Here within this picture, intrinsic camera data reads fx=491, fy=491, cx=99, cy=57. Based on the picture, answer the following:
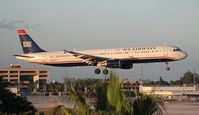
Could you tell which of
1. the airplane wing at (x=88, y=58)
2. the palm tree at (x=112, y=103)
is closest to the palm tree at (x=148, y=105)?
the palm tree at (x=112, y=103)

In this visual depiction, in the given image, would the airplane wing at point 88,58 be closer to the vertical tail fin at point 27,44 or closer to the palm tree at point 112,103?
the vertical tail fin at point 27,44

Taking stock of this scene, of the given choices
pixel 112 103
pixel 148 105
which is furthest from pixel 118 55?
pixel 112 103

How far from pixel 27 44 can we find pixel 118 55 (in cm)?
2193

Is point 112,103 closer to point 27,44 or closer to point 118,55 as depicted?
point 118,55

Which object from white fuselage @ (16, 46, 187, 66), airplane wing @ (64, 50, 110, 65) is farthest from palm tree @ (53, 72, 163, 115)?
airplane wing @ (64, 50, 110, 65)

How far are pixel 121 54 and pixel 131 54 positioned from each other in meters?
2.23

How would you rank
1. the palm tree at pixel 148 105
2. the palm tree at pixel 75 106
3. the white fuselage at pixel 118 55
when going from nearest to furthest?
the palm tree at pixel 75 106, the palm tree at pixel 148 105, the white fuselage at pixel 118 55

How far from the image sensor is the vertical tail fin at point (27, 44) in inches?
3402

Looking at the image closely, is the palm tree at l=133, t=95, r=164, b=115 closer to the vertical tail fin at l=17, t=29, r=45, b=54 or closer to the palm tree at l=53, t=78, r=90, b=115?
the palm tree at l=53, t=78, r=90, b=115

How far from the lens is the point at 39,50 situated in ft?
281

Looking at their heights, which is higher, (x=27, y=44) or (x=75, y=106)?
(x=27, y=44)

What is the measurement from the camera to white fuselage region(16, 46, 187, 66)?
70062 mm

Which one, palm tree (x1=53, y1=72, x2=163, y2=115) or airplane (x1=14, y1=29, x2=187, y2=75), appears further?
airplane (x1=14, y1=29, x2=187, y2=75)

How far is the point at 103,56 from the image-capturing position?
76.1 m
